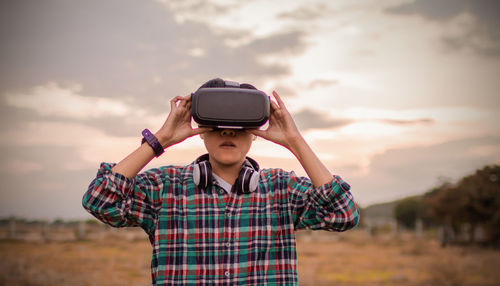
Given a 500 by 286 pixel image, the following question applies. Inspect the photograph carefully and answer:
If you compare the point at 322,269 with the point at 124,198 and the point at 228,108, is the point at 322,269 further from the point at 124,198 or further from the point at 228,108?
the point at 228,108

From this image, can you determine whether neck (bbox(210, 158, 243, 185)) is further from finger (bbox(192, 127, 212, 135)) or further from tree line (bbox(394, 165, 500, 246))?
tree line (bbox(394, 165, 500, 246))

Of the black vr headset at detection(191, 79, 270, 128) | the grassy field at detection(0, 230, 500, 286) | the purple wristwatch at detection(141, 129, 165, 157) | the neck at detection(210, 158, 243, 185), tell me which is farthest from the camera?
the grassy field at detection(0, 230, 500, 286)

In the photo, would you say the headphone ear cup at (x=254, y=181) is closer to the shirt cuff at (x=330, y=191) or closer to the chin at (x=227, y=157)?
the chin at (x=227, y=157)

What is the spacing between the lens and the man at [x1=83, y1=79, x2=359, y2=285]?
6.71ft

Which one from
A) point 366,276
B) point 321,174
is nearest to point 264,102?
point 321,174

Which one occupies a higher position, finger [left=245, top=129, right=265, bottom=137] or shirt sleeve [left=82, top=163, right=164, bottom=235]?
finger [left=245, top=129, right=265, bottom=137]

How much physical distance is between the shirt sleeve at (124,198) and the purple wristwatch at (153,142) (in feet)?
0.56

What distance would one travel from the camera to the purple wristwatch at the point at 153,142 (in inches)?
84.3

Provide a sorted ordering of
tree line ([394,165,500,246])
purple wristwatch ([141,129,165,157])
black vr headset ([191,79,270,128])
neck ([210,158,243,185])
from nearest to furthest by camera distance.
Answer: black vr headset ([191,79,270,128]) → purple wristwatch ([141,129,165,157]) → neck ([210,158,243,185]) → tree line ([394,165,500,246])

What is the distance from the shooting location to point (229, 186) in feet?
7.35

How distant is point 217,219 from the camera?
212 centimetres

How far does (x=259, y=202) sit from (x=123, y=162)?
0.79 m

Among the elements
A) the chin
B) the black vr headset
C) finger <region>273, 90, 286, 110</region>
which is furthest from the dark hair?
the chin

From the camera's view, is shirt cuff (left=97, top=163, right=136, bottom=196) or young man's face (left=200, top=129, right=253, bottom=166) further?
young man's face (left=200, top=129, right=253, bottom=166)
